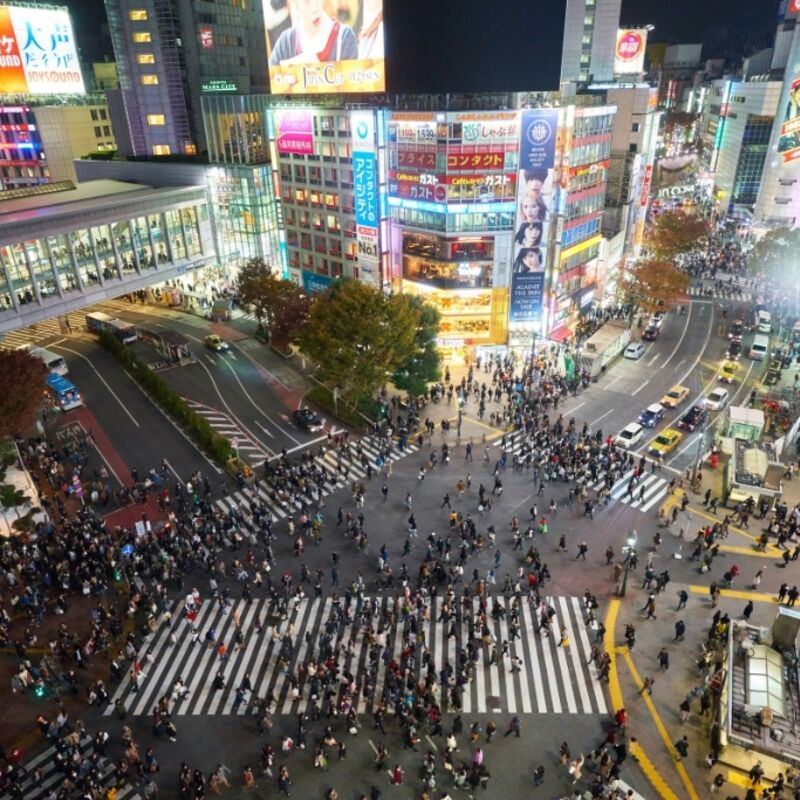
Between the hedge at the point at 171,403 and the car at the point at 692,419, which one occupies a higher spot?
the hedge at the point at 171,403

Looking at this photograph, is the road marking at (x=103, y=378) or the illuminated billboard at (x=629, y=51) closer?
the road marking at (x=103, y=378)

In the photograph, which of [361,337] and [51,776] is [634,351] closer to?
[361,337]

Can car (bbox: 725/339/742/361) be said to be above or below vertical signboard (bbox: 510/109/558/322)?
below

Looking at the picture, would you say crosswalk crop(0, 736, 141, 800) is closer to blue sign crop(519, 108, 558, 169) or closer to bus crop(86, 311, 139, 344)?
bus crop(86, 311, 139, 344)

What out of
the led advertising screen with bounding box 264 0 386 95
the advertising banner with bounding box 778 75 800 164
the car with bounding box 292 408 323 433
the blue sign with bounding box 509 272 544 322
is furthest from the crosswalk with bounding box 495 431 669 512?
the advertising banner with bounding box 778 75 800 164

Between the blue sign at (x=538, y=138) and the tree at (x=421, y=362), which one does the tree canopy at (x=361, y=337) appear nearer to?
the tree at (x=421, y=362)

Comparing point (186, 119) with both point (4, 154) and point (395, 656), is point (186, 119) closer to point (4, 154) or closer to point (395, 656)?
point (4, 154)

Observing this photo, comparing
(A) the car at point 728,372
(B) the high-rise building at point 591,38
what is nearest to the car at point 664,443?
(A) the car at point 728,372
